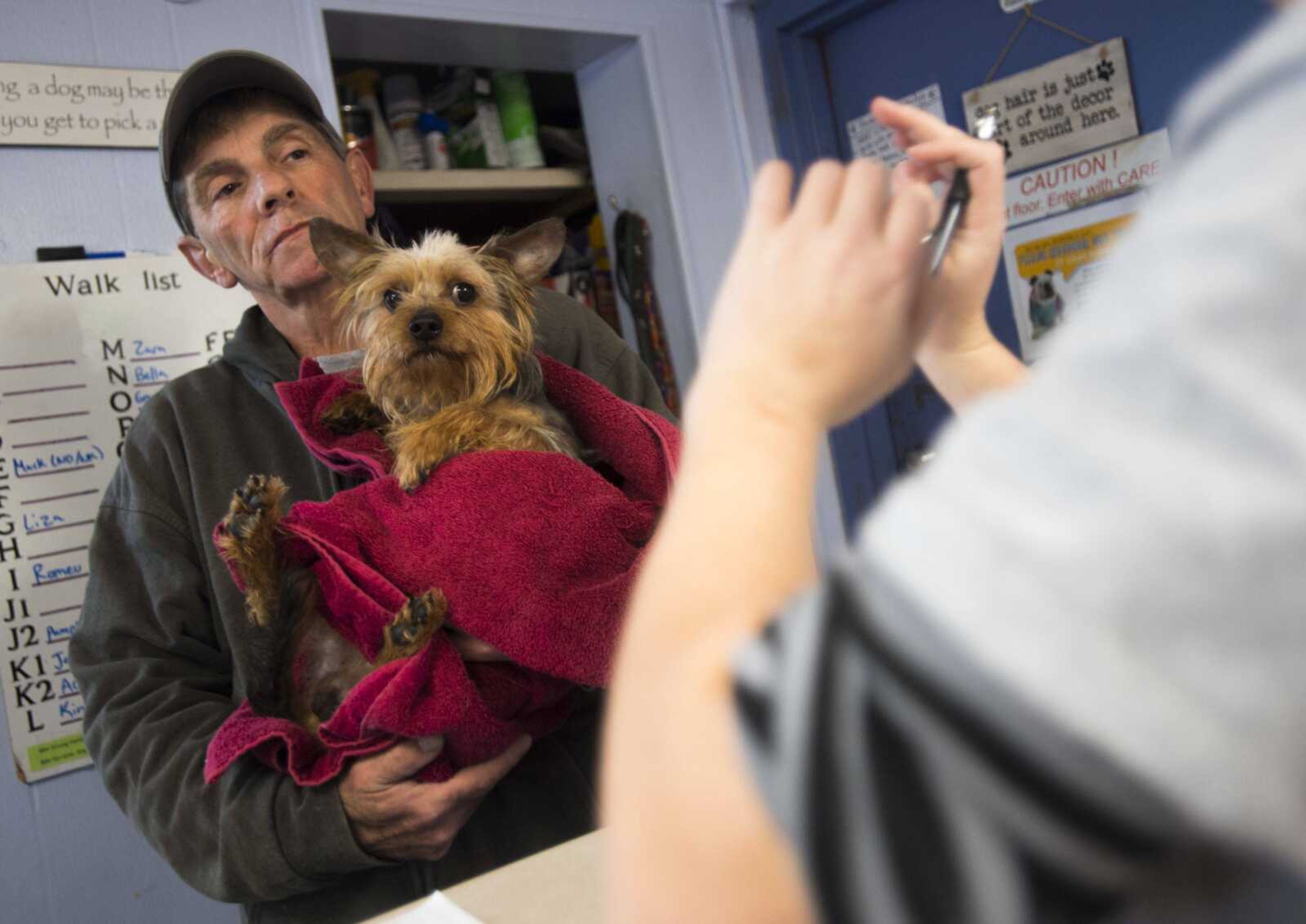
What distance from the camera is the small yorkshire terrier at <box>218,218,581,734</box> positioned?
1399 millimetres

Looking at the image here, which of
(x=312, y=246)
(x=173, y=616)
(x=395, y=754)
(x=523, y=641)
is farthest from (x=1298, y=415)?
→ (x=312, y=246)

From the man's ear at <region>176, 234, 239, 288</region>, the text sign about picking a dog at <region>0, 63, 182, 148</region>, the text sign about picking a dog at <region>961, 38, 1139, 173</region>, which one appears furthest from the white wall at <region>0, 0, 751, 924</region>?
the text sign about picking a dog at <region>961, 38, 1139, 173</region>

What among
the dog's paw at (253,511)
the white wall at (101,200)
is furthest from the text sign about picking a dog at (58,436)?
the dog's paw at (253,511)

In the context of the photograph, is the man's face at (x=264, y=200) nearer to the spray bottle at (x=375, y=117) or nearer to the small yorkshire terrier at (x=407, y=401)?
the small yorkshire terrier at (x=407, y=401)

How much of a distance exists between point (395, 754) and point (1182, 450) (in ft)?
3.95

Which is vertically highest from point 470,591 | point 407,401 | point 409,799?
point 407,401

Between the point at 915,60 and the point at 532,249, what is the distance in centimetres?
152

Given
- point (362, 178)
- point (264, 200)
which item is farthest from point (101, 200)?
point (264, 200)

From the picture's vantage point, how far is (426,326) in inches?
66.5

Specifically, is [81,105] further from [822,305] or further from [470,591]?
[822,305]

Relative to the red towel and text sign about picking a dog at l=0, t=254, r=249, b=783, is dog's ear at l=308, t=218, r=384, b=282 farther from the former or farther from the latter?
text sign about picking a dog at l=0, t=254, r=249, b=783

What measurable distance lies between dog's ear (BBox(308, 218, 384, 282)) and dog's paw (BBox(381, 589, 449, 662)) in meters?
0.67

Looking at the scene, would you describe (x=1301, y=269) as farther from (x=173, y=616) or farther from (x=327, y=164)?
(x=327, y=164)

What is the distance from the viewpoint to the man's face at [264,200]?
1729mm
